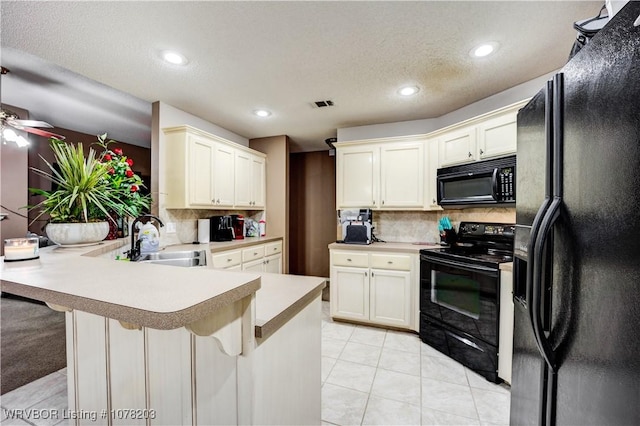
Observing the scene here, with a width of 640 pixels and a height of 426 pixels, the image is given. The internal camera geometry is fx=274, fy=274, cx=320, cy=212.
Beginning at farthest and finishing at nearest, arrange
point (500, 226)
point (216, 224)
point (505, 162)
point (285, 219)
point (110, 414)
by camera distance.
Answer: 1. point (285, 219)
2. point (216, 224)
3. point (500, 226)
4. point (505, 162)
5. point (110, 414)

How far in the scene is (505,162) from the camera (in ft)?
7.47

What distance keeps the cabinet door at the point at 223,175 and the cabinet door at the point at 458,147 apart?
248cm

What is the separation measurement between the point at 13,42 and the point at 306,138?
3.06m

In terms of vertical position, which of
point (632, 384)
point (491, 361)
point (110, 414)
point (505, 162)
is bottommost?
point (491, 361)

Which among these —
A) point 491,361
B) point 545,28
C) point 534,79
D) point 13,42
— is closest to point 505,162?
point 534,79

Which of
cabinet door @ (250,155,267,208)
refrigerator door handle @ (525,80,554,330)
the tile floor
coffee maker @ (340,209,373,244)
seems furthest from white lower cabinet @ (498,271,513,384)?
cabinet door @ (250,155,267,208)

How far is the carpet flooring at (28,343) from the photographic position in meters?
2.13

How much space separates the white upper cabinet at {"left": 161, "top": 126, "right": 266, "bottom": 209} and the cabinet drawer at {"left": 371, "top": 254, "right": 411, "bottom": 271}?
1.92 metres

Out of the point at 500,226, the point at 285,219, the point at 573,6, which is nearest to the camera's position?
the point at 573,6

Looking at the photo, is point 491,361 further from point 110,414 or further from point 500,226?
point 110,414

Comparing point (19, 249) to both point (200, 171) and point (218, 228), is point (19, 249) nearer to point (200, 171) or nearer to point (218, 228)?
point (200, 171)

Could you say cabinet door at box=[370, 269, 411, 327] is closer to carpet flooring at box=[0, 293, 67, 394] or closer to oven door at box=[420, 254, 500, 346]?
oven door at box=[420, 254, 500, 346]

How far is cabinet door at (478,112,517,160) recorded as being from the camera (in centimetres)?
226

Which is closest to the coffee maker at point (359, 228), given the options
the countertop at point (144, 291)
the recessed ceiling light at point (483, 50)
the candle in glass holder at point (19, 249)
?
the recessed ceiling light at point (483, 50)
